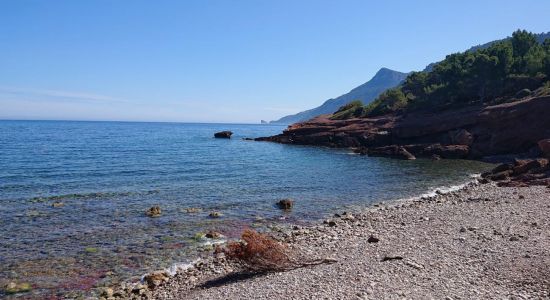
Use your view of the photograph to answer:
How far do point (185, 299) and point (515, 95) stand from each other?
75476 mm

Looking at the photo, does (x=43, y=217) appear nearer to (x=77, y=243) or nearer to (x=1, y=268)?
(x=77, y=243)

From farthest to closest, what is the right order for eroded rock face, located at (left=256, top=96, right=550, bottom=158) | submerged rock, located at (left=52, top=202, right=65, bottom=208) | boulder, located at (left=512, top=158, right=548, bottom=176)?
eroded rock face, located at (left=256, top=96, right=550, bottom=158)
boulder, located at (left=512, top=158, right=548, bottom=176)
submerged rock, located at (left=52, top=202, right=65, bottom=208)

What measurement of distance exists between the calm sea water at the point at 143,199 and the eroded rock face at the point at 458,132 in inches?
313

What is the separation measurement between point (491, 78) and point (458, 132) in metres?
15.7

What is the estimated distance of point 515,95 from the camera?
72.2 metres

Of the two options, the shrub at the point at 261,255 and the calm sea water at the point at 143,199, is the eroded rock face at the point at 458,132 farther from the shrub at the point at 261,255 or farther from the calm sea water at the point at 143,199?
the shrub at the point at 261,255

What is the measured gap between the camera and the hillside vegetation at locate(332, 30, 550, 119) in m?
73.9

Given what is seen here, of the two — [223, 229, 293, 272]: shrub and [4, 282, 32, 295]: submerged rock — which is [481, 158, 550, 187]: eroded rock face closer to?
[223, 229, 293, 272]: shrub

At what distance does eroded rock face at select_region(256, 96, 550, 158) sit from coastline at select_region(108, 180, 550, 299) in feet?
90.0

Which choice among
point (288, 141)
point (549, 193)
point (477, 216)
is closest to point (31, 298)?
point (477, 216)

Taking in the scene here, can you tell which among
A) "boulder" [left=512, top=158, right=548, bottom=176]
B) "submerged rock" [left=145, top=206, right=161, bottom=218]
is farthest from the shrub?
"boulder" [left=512, top=158, right=548, bottom=176]

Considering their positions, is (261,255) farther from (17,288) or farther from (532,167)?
(532,167)

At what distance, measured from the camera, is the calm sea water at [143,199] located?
59.1 feet

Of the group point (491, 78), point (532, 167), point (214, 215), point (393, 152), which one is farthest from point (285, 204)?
point (491, 78)
